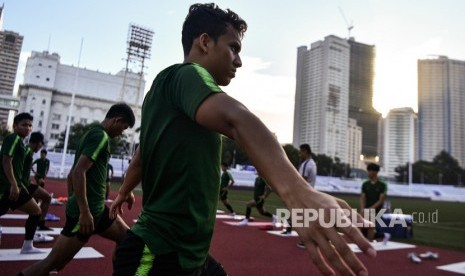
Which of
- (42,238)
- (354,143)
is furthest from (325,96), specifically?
(42,238)

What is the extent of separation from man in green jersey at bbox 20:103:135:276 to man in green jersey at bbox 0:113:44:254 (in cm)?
185

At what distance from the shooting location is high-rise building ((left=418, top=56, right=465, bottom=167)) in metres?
87.2

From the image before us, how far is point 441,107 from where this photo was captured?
91.1 metres

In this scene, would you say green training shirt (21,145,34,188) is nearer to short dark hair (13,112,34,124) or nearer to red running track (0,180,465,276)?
short dark hair (13,112,34,124)

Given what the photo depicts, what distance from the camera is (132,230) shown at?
165cm

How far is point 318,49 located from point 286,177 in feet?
388

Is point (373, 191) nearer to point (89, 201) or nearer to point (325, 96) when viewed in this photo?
point (89, 201)

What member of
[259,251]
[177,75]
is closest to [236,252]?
[259,251]

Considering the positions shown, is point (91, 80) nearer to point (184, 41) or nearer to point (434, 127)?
point (434, 127)

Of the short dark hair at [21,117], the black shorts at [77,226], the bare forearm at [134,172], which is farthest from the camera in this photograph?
the short dark hair at [21,117]

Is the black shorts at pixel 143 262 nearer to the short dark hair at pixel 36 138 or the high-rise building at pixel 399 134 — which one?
the short dark hair at pixel 36 138

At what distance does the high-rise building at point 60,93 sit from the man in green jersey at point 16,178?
249ft

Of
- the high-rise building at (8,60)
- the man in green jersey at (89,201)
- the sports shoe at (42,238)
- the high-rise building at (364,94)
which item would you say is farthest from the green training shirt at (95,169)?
the high-rise building at (364,94)

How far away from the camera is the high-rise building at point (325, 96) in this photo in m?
109
